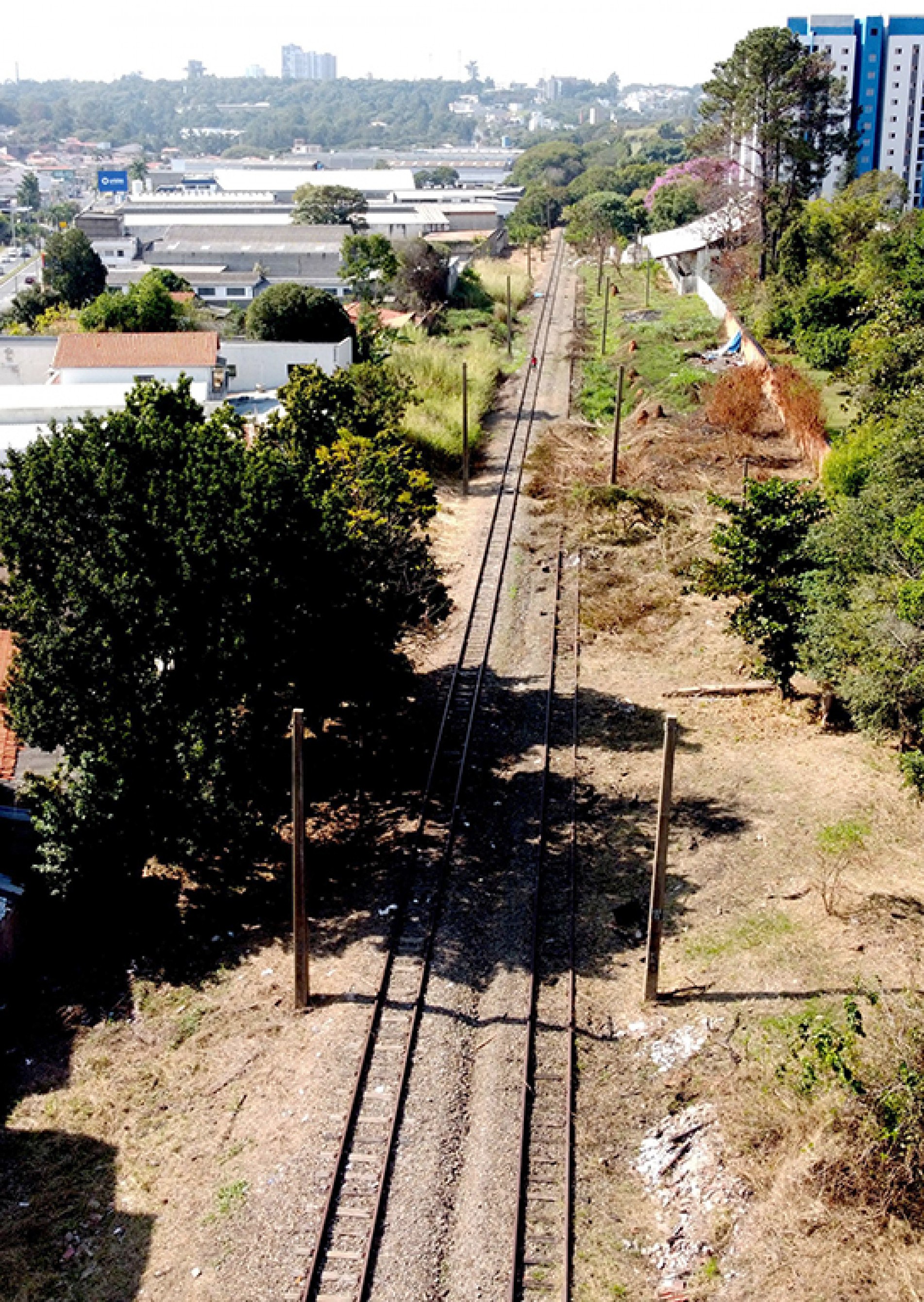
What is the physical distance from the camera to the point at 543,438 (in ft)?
138

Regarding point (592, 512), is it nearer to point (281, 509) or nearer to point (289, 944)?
point (281, 509)

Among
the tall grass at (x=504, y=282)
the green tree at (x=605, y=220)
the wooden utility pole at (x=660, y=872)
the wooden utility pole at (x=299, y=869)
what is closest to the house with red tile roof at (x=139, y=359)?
the tall grass at (x=504, y=282)

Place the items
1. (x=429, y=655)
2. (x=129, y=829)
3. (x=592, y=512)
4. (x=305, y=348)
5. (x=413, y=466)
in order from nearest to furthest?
(x=129, y=829) < (x=429, y=655) < (x=413, y=466) < (x=592, y=512) < (x=305, y=348)

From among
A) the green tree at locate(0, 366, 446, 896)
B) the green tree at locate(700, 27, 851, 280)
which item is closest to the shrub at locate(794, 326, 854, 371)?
the green tree at locate(700, 27, 851, 280)

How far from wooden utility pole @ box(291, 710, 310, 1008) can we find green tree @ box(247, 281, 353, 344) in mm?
36917

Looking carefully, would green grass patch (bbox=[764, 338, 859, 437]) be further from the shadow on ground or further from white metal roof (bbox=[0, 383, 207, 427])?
the shadow on ground

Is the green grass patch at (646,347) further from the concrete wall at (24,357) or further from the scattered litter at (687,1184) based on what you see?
the scattered litter at (687,1184)

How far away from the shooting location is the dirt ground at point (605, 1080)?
11922mm

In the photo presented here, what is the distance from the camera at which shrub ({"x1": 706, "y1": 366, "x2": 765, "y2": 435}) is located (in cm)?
4047

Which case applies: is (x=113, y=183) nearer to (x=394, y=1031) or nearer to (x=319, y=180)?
(x=319, y=180)

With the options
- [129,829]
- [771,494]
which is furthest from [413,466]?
[129,829]

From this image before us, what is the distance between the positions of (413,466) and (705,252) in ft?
139

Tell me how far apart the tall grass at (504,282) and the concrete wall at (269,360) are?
22.7 meters

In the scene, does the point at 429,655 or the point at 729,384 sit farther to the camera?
the point at 729,384
